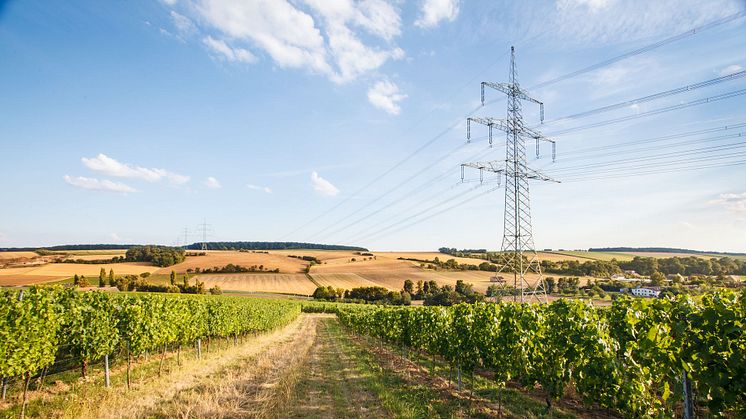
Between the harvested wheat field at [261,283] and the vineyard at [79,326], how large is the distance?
59236 millimetres

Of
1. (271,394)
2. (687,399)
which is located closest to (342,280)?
(271,394)

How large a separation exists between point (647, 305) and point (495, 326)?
225 inches

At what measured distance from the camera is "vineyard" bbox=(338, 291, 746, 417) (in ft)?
22.0

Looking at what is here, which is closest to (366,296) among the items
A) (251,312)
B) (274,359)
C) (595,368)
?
(251,312)

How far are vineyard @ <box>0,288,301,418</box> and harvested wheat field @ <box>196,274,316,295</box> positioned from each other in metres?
59.2

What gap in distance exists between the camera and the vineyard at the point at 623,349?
264 inches

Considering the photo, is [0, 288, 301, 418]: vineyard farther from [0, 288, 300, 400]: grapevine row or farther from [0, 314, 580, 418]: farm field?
[0, 314, 580, 418]: farm field

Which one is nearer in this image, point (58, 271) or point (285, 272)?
point (58, 271)

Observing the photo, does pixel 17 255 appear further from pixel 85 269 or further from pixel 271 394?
pixel 271 394

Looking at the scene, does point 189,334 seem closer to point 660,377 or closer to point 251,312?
point 251,312

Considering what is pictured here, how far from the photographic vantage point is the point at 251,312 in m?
37.5

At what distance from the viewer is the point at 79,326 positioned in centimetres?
1507

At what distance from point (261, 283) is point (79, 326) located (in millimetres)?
74365

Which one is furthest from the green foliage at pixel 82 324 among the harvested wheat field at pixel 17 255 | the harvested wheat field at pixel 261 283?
the harvested wheat field at pixel 17 255
